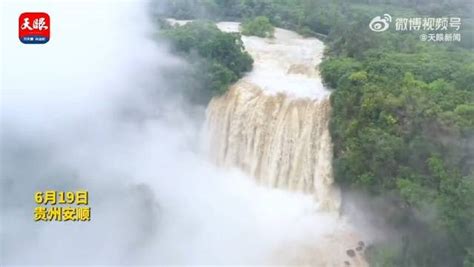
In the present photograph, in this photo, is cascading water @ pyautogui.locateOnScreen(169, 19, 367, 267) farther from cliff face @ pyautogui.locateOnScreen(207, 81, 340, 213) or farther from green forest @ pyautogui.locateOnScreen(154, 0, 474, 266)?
green forest @ pyautogui.locateOnScreen(154, 0, 474, 266)

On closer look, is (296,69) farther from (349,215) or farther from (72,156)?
(72,156)

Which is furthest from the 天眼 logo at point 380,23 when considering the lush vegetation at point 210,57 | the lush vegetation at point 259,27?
the lush vegetation at point 259,27

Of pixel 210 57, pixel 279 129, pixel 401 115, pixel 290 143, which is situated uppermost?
pixel 210 57

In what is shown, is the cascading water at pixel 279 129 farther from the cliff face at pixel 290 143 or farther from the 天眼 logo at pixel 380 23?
the 天眼 logo at pixel 380 23

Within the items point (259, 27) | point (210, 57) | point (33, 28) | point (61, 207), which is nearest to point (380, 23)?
point (259, 27)

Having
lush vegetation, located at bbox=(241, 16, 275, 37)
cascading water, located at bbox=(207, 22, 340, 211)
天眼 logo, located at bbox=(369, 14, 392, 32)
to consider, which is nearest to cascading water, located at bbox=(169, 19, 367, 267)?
cascading water, located at bbox=(207, 22, 340, 211)

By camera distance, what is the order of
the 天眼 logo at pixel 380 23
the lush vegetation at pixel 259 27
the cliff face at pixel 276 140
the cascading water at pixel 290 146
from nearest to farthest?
1. the cascading water at pixel 290 146
2. the cliff face at pixel 276 140
3. the 天眼 logo at pixel 380 23
4. the lush vegetation at pixel 259 27

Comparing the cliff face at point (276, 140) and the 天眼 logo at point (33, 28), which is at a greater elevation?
the 天眼 logo at point (33, 28)

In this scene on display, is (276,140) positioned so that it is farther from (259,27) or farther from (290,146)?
(259,27)
